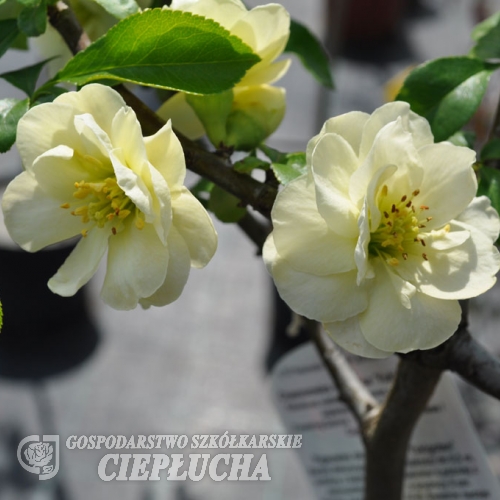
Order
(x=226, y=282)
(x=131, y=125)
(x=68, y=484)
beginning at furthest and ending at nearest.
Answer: (x=226, y=282) → (x=68, y=484) → (x=131, y=125)

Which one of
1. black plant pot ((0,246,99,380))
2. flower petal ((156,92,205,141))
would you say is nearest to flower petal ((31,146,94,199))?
flower petal ((156,92,205,141))

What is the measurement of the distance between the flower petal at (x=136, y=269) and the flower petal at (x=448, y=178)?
0.18 m

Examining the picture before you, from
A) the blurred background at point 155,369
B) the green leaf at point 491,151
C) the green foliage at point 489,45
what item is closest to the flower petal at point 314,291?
the green leaf at point 491,151

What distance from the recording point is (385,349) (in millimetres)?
416

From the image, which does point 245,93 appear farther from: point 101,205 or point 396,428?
point 396,428

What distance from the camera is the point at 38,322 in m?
1.83

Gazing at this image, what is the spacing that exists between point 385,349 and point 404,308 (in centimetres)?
3

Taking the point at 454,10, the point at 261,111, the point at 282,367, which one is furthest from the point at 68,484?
the point at 454,10

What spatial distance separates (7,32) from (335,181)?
289 millimetres

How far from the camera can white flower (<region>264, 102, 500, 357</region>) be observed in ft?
1.34

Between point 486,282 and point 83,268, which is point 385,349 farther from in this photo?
point 83,268

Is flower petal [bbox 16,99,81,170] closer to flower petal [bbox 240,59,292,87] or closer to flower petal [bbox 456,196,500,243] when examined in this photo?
flower petal [bbox 240,59,292,87]

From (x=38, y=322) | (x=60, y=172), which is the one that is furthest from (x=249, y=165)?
(x=38, y=322)

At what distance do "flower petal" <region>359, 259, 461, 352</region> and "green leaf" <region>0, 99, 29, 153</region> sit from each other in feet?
0.84
